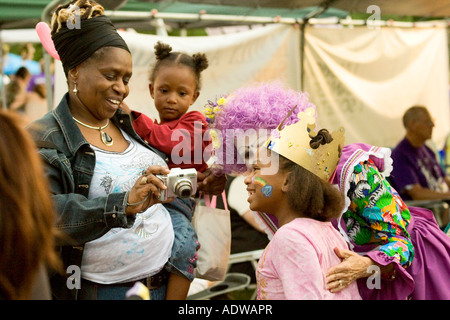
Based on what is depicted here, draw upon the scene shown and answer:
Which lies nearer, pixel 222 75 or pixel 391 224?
pixel 391 224

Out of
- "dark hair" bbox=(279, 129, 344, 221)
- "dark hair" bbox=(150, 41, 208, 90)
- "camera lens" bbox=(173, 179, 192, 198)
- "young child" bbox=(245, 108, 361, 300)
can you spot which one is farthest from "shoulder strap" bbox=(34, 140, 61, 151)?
"dark hair" bbox=(150, 41, 208, 90)

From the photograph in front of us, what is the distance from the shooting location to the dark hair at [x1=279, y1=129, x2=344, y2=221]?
2.13 metres

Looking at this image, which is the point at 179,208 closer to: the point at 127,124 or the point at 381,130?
the point at 127,124

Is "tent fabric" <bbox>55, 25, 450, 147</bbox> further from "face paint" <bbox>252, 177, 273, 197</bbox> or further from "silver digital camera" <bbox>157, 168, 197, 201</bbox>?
"silver digital camera" <bbox>157, 168, 197, 201</bbox>

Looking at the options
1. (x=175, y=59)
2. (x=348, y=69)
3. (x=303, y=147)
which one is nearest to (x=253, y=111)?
(x=303, y=147)

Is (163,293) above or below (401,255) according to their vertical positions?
below

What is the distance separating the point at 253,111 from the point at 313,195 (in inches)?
17.3

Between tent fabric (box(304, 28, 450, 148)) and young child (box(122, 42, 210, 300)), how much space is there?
278 cm

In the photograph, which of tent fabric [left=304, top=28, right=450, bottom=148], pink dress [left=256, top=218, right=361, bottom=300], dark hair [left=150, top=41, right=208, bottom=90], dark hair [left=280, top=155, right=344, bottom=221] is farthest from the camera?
tent fabric [left=304, top=28, right=450, bottom=148]

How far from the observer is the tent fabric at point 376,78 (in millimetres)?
5625

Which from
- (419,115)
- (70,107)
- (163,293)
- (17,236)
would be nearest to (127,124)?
(70,107)

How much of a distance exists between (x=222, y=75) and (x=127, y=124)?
261cm

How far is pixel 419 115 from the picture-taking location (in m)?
5.82

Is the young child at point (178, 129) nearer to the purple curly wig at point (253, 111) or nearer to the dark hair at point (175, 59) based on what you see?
the dark hair at point (175, 59)
